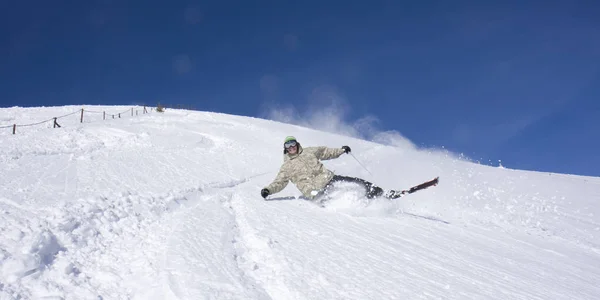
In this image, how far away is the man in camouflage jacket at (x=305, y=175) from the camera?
292 inches

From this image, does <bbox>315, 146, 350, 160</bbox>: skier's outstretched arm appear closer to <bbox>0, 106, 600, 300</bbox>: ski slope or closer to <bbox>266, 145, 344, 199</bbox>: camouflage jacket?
<bbox>266, 145, 344, 199</bbox>: camouflage jacket

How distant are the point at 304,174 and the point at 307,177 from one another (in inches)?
3.8

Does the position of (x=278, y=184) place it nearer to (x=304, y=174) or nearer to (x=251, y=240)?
(x=304, y=174)

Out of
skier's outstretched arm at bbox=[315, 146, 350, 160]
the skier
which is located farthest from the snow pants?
skier's outstretched arm at bbox=[315, 146, 350, 160]

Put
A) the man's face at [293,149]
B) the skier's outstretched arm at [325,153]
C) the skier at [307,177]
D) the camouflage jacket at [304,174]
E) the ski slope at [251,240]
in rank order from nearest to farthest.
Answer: the ski slope at [251,240] → the skier at [307,177] → the camouflage jacket at [304,174] → the man's face at [293,149] → the skier's outstretched arm at [325,153]

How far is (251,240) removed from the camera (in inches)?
157

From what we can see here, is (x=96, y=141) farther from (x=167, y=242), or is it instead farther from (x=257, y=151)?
(x=167, y=242)

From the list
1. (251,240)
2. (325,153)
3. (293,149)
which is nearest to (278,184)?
(293,149)

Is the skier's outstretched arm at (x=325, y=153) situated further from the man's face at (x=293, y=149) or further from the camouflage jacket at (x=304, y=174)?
the man's face at (x=293, y=149)

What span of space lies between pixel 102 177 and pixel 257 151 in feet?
30.9

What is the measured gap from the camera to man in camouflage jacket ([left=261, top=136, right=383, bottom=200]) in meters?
7.42

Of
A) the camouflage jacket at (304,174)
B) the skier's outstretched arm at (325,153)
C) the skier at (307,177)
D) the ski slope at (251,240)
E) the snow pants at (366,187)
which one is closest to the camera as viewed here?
the ski slope at (251,240)

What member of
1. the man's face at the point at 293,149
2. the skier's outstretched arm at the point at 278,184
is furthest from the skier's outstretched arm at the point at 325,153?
the skier's outstretched arm at the point at 278,184

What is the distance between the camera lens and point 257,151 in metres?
16.0
